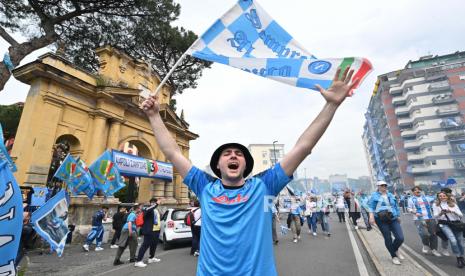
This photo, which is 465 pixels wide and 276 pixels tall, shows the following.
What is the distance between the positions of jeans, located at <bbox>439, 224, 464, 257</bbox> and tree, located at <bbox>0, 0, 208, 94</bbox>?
1493 centimetres

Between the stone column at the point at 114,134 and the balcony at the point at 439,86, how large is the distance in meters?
61.3

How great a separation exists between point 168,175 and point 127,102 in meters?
5.40

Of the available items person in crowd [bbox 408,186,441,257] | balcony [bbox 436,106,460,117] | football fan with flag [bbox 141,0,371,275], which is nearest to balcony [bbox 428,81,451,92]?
balcony [bbox 436,106,460,117]

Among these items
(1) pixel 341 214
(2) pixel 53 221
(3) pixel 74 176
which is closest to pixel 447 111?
(1) pixel 341 214

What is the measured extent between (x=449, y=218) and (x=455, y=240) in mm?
548

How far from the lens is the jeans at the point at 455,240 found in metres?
5.21

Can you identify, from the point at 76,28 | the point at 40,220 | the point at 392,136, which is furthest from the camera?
the point at 392,136

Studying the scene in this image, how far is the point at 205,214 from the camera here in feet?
6.11

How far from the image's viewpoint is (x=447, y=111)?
50500 millimetres

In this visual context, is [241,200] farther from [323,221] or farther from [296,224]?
[323,221]

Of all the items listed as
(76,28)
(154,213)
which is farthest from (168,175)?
(76,28)

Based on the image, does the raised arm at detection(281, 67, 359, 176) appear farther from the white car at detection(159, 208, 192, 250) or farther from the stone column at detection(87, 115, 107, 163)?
the stone column at detection(87, 115, 107, 163)

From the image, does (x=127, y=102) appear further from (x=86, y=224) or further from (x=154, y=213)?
(x=154, y=213)

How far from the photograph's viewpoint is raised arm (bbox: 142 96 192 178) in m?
2.12
